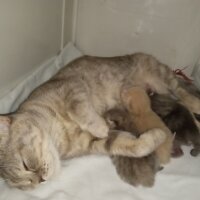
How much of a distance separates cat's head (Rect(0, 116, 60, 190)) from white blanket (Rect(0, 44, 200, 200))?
10 cm

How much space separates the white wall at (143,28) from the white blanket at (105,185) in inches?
35.3

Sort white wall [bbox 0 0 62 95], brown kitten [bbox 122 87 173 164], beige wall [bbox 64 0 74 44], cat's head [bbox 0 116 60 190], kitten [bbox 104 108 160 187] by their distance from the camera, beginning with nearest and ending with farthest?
cat's head [bbox 0 116 60 190], kitten [bbox 104 108 160 187], brown kitten [bbox 122 87 173 164], white wall [bbox 0 0 62 95], beige wall [bbox 64 0 74 44]

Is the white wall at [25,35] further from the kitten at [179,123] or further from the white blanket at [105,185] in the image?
the kitten at [179,123]

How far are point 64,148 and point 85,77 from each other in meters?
0.51

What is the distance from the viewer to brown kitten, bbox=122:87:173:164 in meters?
1.83

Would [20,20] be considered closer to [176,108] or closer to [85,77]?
[85,77]

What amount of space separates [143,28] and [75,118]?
0.99m

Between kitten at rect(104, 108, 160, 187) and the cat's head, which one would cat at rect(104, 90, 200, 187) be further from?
the cat's head

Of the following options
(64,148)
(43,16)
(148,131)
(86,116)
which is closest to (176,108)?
(148,131)

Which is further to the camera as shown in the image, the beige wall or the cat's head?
the beige wall

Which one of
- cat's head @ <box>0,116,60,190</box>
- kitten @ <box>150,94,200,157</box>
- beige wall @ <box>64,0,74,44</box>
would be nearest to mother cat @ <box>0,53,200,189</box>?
cat's head @ <box>0,116,60,190</box>

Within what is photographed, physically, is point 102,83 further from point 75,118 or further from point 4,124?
point 4,124

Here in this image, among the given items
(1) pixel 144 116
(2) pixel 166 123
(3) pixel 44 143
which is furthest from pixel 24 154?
(2) pixel 166 123

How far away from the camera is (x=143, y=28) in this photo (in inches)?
97.9
